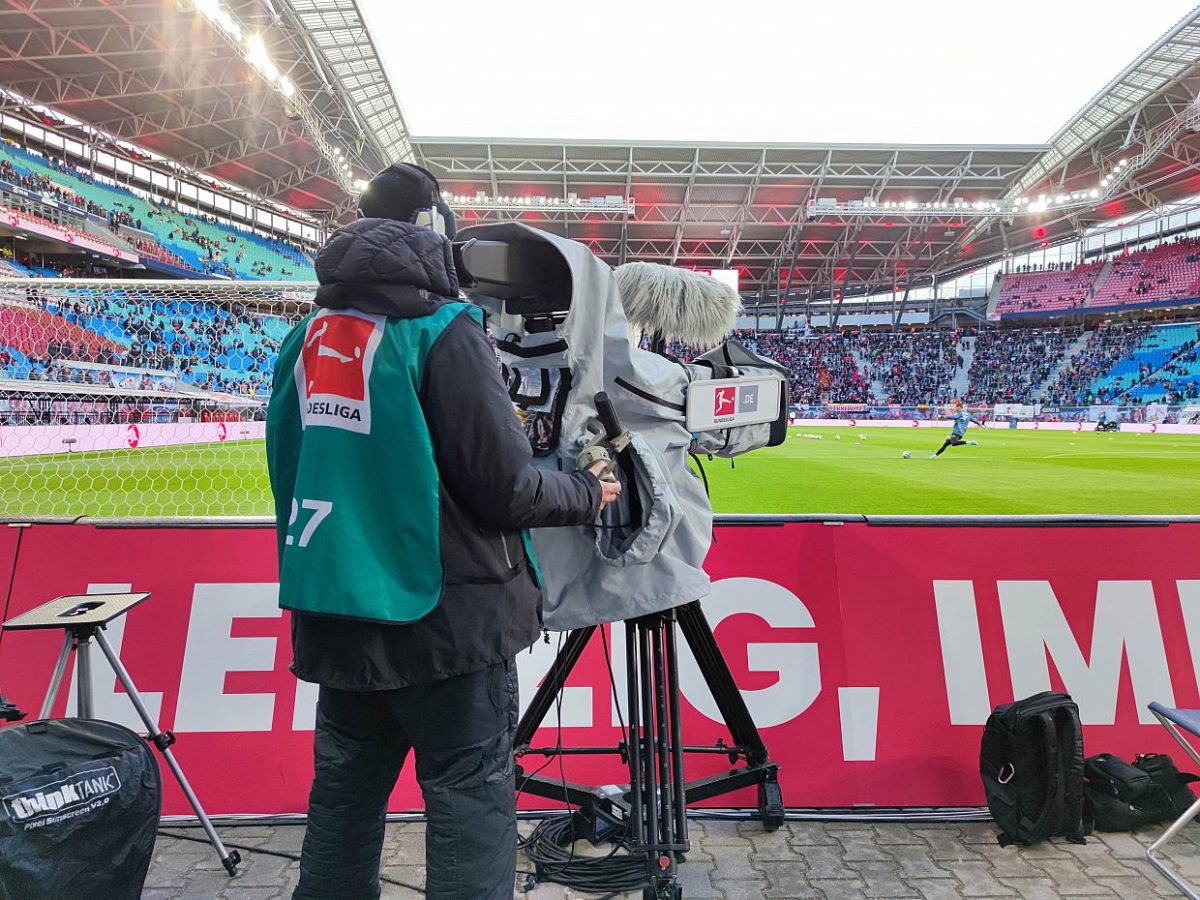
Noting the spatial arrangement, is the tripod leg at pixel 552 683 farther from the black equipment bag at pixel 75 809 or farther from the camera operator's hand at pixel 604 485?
the black equipment bag at pixel 75 809

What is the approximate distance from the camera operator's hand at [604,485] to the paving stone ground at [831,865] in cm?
153

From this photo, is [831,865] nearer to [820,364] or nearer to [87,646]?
[87,646]

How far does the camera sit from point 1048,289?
42500 mm

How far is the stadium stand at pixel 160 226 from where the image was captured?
24.6 m

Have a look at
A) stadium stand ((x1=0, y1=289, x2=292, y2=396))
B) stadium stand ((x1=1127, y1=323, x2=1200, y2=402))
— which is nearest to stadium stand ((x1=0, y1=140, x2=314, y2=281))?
stadium stand ((x1=0, y1=289, x2=292, y2=396))

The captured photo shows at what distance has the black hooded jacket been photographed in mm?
1322

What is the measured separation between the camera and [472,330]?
1.36 m

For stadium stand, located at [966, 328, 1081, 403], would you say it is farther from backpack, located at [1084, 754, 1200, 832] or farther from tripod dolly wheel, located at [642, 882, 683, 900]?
tripod dolly wheel, located at [642, 882, 683, 900]

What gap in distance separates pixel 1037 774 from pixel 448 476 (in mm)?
2561

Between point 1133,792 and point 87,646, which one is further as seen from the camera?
point 1133,792

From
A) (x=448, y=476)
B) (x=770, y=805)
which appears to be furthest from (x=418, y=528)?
(x=770, y=805)

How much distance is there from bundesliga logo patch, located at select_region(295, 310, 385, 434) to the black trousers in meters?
0.58

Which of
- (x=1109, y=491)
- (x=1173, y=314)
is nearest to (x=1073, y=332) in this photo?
(x=1173, y=314)

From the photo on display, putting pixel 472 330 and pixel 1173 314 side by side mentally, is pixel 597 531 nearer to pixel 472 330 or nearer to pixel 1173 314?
pixel 472 330
